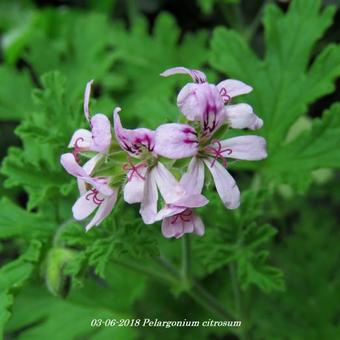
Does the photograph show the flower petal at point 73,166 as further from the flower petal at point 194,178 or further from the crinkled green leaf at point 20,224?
the crinkled green leaf at point 20,224

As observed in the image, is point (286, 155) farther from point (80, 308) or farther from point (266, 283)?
point (80, 308)

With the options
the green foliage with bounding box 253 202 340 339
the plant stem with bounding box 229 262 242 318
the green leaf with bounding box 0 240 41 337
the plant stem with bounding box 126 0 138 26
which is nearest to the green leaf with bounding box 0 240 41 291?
the green leaf with bounding box 0 240 41 337

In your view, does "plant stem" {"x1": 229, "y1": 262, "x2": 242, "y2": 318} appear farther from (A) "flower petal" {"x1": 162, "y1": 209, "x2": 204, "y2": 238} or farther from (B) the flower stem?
(A) "flower petal" {"x1": 162, "y1": 209, "x2": 204, "y2": 238}

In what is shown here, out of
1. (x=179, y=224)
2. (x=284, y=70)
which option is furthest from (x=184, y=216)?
(x=284, y=70)

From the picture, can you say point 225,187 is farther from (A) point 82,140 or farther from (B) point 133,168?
(A) point 82,140

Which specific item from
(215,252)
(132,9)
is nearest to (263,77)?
(215,252)

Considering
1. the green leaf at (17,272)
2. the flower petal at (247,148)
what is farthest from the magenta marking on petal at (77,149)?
the green leaf at (17,272)
